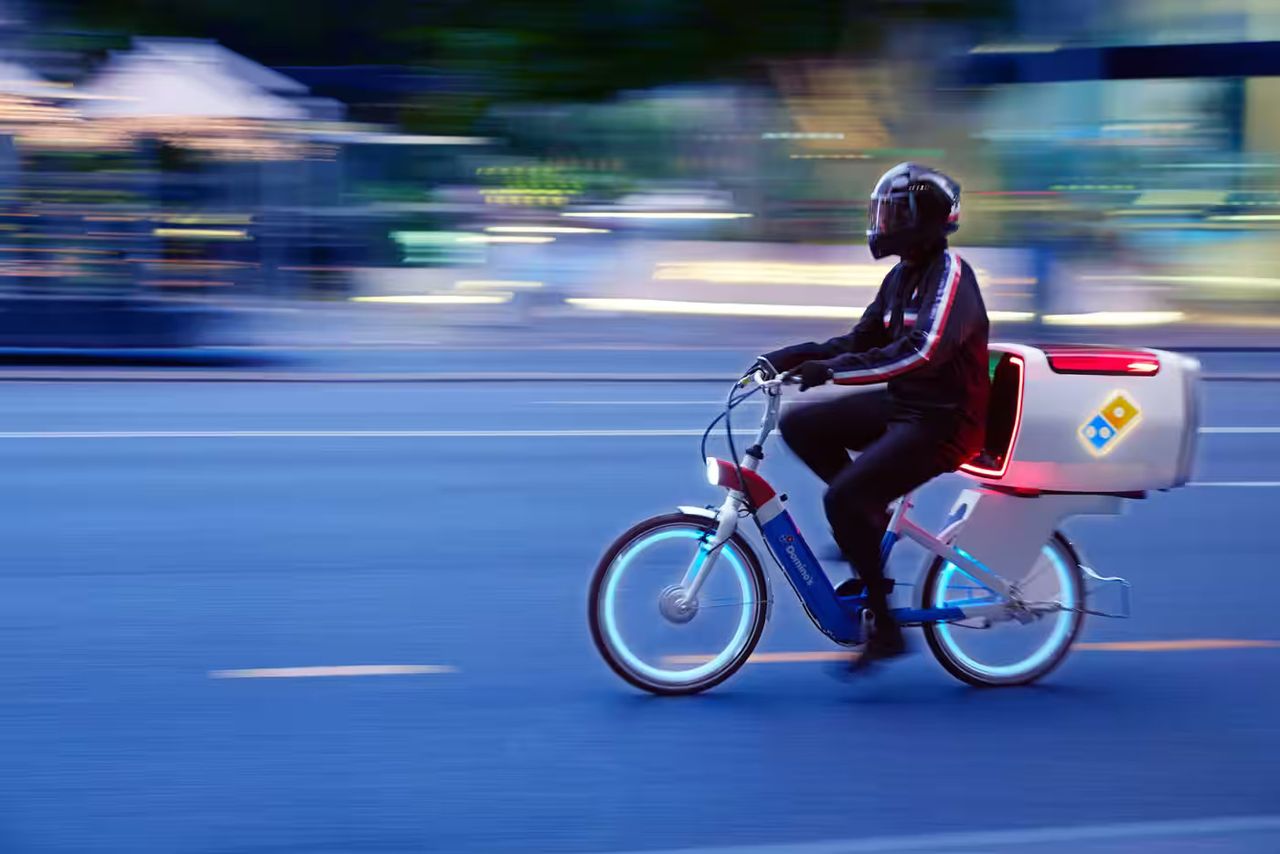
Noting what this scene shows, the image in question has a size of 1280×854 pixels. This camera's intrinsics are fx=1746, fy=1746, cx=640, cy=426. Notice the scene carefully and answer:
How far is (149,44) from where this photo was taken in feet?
66.6

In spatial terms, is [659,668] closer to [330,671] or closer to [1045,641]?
[330,671]

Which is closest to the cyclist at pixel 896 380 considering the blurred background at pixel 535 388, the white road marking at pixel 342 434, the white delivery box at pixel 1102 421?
the white delivery box at pixel 1102 421

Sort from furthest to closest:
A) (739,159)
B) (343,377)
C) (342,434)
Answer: (739,159), (343,377), (342,434)

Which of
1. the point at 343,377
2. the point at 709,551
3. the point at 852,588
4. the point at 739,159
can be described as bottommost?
the point at 343,377

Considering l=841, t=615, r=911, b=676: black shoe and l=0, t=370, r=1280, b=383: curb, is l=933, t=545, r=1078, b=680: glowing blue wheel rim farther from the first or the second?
l=0, t=370, r=1280, b=383: curb

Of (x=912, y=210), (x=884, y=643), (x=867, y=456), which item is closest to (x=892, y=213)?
(x=912, y=210)

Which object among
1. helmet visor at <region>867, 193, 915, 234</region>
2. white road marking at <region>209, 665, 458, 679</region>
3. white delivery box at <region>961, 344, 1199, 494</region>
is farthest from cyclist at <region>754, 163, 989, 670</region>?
white road marking at <region>209, 665, 458, 679</region>

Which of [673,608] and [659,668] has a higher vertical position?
[673,608]

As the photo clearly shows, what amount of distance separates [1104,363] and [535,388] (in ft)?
30.1

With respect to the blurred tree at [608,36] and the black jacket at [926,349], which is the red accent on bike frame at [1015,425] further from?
the blurred tree at [608,36]

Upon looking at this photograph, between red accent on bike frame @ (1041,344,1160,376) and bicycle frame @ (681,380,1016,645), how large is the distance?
0.61 m

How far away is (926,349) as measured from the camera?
5066mm

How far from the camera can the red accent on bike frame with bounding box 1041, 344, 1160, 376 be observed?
5266 mm

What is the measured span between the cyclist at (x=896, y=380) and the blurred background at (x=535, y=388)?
0.53 meters
